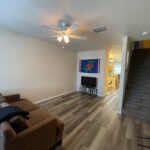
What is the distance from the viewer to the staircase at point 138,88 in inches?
127

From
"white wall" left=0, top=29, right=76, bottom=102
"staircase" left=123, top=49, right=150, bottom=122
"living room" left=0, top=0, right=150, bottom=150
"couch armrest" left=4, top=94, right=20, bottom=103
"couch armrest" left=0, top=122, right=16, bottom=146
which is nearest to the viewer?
"couch armrest" left=0, top=122, right=16, bottom=146

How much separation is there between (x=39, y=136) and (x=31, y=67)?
105 inches

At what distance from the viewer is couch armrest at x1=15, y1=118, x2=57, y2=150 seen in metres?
1.34

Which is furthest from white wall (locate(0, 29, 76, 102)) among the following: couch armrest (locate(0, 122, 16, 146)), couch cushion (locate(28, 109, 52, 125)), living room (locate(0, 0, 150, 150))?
couch armrest (locate(0, 122, 16, 146))

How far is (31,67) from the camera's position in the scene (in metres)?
3.67

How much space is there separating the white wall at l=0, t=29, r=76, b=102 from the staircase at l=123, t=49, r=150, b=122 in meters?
3.06

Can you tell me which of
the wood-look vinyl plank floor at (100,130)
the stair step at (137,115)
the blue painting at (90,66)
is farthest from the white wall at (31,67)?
the stair step at (137,115)

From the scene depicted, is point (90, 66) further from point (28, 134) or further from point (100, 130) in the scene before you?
point (28, 134)

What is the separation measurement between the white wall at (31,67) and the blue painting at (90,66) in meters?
1.01

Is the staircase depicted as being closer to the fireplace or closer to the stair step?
the stair step

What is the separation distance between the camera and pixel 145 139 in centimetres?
218

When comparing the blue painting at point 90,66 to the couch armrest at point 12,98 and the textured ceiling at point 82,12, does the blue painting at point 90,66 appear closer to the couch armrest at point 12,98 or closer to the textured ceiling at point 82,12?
the textured ceiling at point 82,12

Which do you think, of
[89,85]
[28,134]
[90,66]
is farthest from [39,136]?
[90,66]

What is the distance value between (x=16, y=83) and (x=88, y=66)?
3.68 metres
